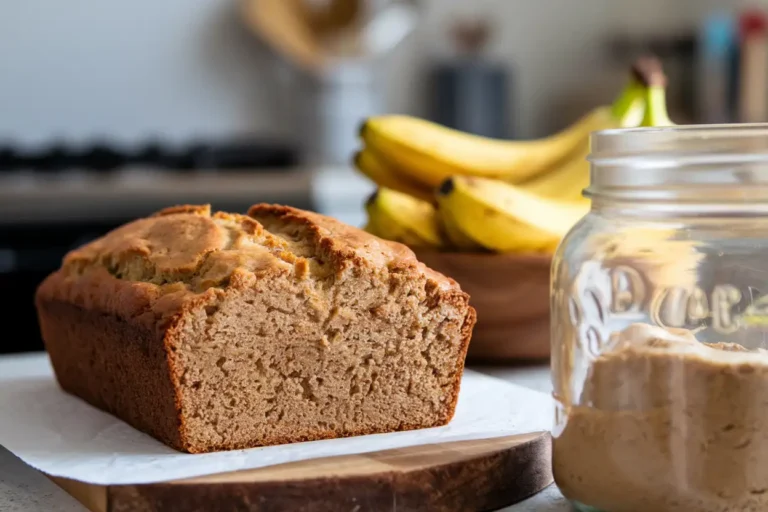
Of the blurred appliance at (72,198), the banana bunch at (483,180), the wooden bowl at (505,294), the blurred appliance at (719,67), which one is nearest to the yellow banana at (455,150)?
the banana bunch at (483,180)

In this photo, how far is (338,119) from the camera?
3326 mm

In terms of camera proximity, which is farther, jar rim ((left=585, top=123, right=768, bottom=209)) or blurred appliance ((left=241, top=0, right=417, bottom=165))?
blurred appliance ((left=241, top=0, right=417, bottom=165))

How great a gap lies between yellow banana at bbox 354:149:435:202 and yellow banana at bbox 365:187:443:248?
0.19 meters

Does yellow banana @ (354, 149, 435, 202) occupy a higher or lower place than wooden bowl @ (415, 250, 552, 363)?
higher

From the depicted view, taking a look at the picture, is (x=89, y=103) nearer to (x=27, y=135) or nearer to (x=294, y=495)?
(x=27, y=135)

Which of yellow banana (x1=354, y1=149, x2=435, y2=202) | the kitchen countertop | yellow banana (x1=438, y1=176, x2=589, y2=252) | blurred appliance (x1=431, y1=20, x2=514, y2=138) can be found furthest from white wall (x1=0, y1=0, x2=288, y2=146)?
the kitchen countertop

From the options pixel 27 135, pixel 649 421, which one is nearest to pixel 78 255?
pixel 649 421

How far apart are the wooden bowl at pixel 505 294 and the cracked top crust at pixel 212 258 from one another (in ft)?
0.76

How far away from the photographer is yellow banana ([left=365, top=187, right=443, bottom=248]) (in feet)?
4.06

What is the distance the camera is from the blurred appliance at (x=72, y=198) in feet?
7.57

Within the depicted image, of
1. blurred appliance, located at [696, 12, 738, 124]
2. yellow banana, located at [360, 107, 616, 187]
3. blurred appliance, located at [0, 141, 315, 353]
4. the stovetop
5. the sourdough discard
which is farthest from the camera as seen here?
blurred appliance, located at [696, 12, 738, 124]

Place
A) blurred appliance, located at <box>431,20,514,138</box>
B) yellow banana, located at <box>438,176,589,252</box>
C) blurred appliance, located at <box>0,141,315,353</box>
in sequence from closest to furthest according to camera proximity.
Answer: yellow banana, located at <box>438,176,589,252</box> → blurred appliance, located at <box>0,141,315,353</box> → blurred appliance, located at <box>431,20,514,138</box>

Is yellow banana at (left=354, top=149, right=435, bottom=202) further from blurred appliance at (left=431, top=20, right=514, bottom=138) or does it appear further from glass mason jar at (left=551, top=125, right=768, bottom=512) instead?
blurred appliance at (left=431, top=20, right=514, bottom=138)

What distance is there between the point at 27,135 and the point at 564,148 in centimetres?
221
